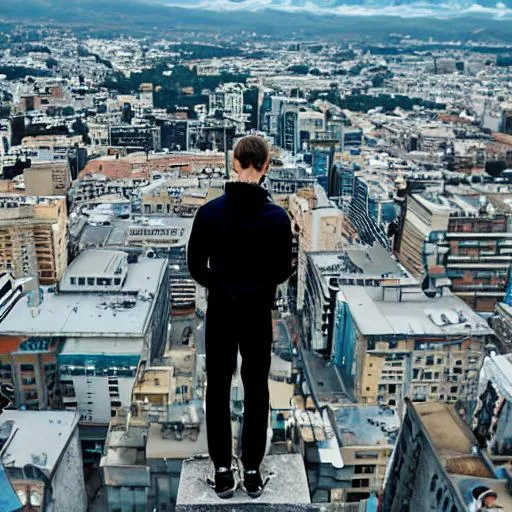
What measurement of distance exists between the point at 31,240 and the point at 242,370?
21.4ft

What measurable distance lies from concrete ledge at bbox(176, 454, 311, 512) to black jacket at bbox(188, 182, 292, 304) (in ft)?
1.29

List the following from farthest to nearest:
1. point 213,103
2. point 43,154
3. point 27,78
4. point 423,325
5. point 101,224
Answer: point 27,78 < point 213,103 < point 43,154 < point 101,224 < point 423,325

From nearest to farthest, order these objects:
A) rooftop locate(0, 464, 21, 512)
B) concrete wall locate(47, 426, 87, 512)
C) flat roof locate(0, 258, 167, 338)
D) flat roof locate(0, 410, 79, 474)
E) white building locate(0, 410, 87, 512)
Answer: rooftop locate(0, 464, 21, 512)
white building locate(0, 410, 87, 512)
flat roof locate(0, 410, 79, 474)
concrete wall locate(47, 426, 87, 512)
flat roof locate(0, 258, 167, 338)

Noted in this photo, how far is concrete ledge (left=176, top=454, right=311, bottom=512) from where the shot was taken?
1.48 meters

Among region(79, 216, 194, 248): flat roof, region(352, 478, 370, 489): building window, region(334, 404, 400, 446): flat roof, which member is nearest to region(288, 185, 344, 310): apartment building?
region(79, 216, 194, 248): flat roof

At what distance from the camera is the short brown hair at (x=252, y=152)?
1390 mm

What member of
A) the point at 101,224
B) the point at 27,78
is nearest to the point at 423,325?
the point at 101,224

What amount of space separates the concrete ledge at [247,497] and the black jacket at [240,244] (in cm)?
39

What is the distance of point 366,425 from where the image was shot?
4789 mm

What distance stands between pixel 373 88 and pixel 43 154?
14.8m

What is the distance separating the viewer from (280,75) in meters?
26.5

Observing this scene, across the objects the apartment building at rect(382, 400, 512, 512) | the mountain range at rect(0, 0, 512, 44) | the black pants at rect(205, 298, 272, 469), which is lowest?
the mountain range at rect(0, 0, 512, 44)

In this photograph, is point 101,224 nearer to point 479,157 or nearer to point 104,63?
point 479,157

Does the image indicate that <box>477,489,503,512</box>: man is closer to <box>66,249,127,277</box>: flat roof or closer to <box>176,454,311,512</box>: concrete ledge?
<box>176,454,311,512</box>: concrete ledge
